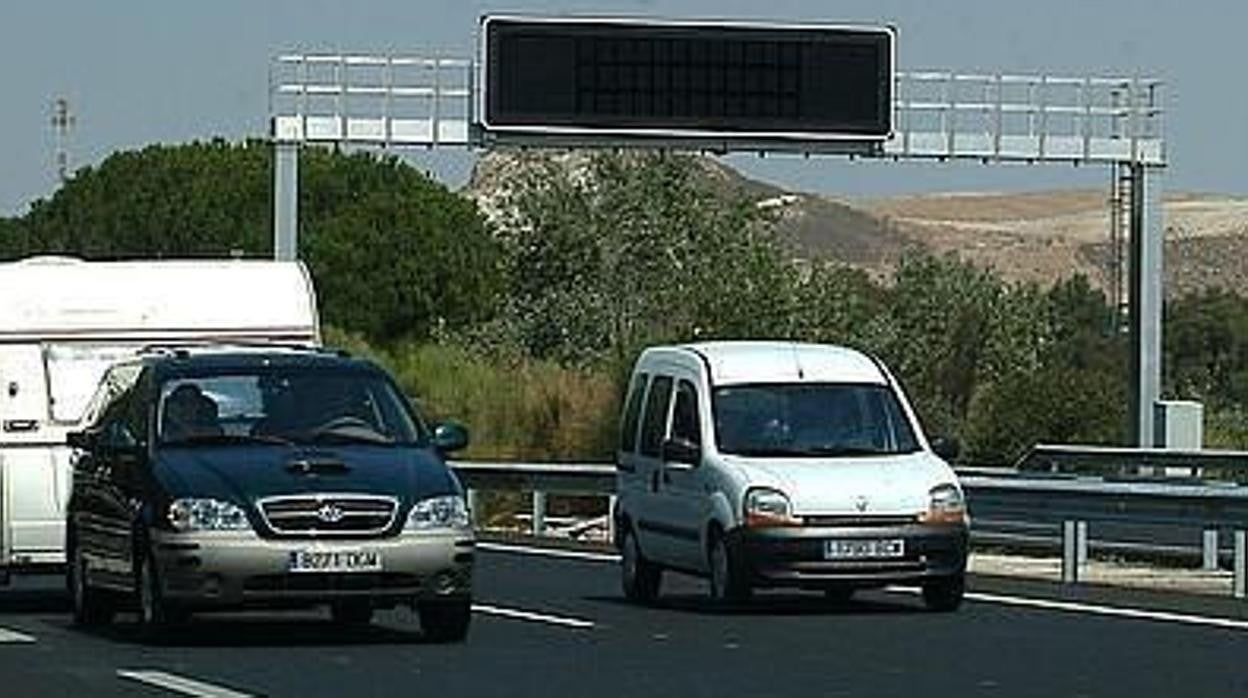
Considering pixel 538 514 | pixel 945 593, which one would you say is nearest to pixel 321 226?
pixel 538 514

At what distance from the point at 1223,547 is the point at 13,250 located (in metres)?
75.8

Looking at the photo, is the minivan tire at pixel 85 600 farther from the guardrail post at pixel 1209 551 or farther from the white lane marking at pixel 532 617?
the guardrail post at pixel 1209 551

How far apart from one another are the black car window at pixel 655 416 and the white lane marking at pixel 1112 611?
2525 mm

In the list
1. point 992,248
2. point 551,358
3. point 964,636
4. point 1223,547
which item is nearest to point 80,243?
point 551,358

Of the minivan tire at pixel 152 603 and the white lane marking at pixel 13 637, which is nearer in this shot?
the minivan tire at pixel 152 603

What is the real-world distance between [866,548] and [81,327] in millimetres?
6126

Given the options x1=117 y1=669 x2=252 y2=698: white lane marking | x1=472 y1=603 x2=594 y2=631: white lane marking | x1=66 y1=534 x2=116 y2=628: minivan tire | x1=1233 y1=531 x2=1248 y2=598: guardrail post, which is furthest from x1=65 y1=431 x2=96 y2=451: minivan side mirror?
x1=1233 y1=531 x2=1248 y2=598: guardrail post

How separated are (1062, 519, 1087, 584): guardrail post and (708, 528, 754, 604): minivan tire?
17.8ft

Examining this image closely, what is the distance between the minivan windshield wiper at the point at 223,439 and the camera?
20.7m

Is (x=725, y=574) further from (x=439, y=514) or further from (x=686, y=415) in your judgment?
(x=439, y=514)

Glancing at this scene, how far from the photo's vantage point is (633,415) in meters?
25.6

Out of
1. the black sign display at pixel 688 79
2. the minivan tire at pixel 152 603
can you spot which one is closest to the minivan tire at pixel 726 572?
the minivan tire at pixel 152 603

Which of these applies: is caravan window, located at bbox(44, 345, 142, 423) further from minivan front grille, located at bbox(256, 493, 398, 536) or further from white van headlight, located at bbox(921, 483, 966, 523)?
white van headlight, located at bbox(921, 483, 966, 523)

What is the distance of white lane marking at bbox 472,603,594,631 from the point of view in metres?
22.4
